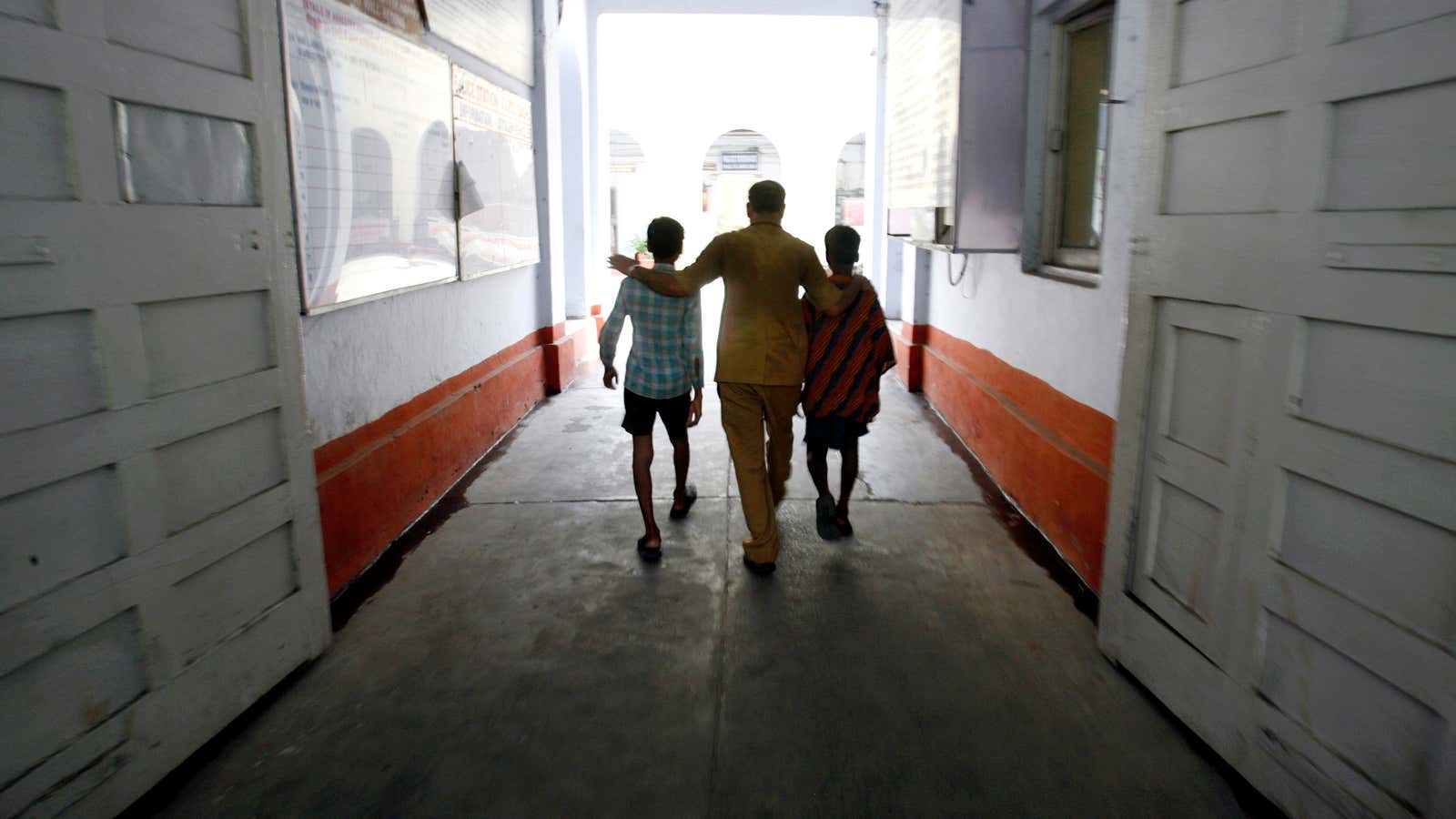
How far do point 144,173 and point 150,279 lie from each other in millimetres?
248

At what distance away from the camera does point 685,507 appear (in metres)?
4.34

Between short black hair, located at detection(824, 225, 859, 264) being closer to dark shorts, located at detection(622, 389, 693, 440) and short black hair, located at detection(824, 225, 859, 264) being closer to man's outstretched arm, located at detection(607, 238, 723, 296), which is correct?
man's outstretched arm, located at detection(607, 238, 723, 296)

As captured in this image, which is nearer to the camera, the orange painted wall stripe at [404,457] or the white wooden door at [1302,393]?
the white wooden door at [1302,393]

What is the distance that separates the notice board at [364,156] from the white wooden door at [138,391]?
593mm

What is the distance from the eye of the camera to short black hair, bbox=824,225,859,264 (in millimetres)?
3783

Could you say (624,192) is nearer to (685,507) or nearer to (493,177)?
(493,177)

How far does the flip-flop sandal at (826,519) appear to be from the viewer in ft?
12.9

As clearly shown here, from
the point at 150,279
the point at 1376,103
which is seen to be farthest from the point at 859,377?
the point at 150,279

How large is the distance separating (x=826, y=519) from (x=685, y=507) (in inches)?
29.2

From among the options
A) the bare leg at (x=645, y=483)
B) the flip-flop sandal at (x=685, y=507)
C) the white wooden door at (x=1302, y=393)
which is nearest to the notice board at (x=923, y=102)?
the flip-flop sandal at (x=685, y=507)

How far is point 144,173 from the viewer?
7.09 feet

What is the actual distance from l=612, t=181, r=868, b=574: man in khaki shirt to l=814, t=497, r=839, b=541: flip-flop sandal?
0.35m

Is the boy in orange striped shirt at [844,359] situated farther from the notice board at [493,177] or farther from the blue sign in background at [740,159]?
the blue sign in background at [740,159]

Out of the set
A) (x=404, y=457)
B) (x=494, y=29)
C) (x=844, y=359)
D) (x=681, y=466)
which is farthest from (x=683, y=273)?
(x=494, y=29)
